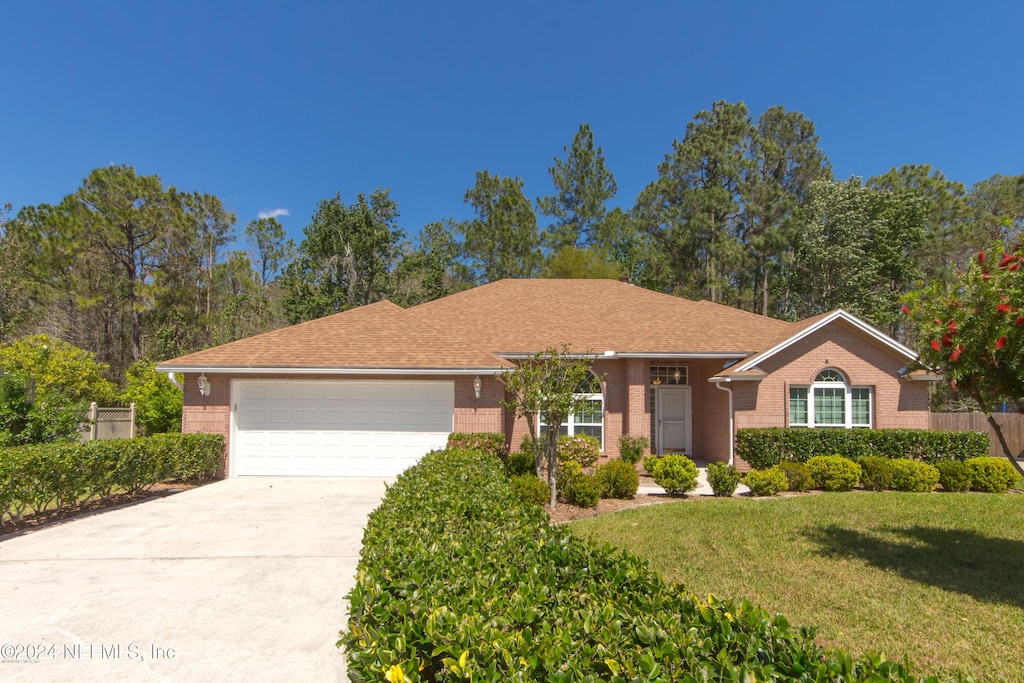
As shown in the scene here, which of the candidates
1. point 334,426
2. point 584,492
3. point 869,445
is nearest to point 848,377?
point 869,445

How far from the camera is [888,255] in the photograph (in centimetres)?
2833

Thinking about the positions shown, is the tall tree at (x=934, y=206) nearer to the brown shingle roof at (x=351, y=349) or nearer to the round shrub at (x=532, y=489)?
the brown shingle roof at (x=351, y=349)

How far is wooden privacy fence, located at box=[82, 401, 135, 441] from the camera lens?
51.4ft

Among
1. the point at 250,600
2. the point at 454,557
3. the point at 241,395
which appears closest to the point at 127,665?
the point at 250,600

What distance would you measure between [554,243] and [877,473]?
2406 centimetres

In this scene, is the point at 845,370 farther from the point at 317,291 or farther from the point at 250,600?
the point at 317,291

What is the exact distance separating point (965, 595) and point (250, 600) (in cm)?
699

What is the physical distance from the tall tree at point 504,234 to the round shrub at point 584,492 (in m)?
22.2

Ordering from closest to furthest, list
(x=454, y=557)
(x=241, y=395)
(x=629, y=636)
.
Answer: (x=629, y=636), (x=454, y=557), (x=241, y=395)

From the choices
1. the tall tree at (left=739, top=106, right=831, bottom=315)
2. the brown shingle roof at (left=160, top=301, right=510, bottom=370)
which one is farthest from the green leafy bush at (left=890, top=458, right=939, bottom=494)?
the tall tree at (left=739, top=106, right=831, bottom=315)

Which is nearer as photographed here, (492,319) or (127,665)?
(127,665)

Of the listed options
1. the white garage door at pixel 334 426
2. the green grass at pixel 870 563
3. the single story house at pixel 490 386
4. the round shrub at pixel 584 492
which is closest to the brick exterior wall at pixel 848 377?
the single story house at pixel 490 386

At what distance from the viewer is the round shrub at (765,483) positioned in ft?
34.2

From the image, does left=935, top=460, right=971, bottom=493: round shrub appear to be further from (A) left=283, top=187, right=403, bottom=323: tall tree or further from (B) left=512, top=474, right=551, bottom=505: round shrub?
(A) left=283, top=187, right=403, bottom=323: tall tree
